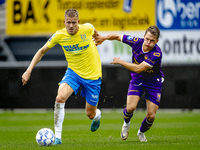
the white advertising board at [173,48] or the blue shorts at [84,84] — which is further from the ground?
the blue shorts at [84,84]

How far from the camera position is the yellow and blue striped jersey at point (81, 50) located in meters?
6.42

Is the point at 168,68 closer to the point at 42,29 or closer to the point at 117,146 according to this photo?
the point at 42,29

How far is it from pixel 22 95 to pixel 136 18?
5.20 m

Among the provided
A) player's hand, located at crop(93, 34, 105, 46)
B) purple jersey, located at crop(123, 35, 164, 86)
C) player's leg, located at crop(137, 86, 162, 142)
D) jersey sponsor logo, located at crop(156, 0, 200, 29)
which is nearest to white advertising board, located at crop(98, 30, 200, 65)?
jersey sponsor logo, located at crop(156, 0, 200, 29)

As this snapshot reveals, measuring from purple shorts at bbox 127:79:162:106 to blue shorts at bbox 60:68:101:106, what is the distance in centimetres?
66

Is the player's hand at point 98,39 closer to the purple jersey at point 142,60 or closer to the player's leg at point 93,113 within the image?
the purple jersey at point 142,60

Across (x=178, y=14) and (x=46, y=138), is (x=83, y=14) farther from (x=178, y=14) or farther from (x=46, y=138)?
(x=46, y=138)

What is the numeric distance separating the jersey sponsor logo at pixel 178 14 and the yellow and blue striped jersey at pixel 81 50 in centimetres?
797

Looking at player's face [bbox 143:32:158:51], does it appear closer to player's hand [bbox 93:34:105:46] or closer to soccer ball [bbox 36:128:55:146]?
player's hand [bbox 93:34:105:46]

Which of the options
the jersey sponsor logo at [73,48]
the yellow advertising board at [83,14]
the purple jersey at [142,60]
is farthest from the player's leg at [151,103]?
the yellow advertising board at [83,14]

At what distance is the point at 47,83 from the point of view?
13.5 m

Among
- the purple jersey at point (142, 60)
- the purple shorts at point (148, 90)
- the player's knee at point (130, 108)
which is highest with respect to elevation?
the purple jersey at point (142, 60)

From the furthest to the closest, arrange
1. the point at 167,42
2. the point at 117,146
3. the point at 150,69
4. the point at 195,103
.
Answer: the point at 167,42, the point at 195,103, the point at 150,69, the point at 117,146

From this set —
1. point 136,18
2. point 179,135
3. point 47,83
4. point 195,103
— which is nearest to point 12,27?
point 47,83
